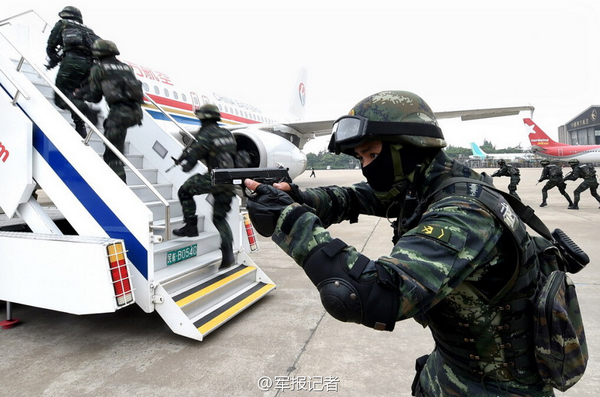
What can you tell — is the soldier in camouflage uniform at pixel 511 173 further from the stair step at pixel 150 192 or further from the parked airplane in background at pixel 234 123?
the stair step at pixel 150 192

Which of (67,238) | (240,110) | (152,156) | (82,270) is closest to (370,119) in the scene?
(82,270)

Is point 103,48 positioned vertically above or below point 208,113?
above

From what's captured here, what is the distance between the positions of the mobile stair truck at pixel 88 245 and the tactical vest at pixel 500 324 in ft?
7.35

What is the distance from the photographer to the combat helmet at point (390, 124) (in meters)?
1.25

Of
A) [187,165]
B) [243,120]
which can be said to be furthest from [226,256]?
[243,120]

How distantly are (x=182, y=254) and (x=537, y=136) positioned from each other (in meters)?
48.3

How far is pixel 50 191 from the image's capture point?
3.49 m

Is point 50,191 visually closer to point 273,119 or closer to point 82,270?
point 82,270

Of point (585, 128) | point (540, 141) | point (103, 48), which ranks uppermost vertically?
point (585, 128)

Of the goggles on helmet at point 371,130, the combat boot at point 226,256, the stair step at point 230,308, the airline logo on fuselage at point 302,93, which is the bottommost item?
the stair step at point 230,308

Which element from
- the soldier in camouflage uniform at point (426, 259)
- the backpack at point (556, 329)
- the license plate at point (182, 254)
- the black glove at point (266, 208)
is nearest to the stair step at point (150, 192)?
the license plate at point (182, 254)

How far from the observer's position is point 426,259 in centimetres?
98

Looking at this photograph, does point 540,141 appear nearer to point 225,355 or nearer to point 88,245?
point 225,355

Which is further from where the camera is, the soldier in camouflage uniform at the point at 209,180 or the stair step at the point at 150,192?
the stair step at the point at 150,192
